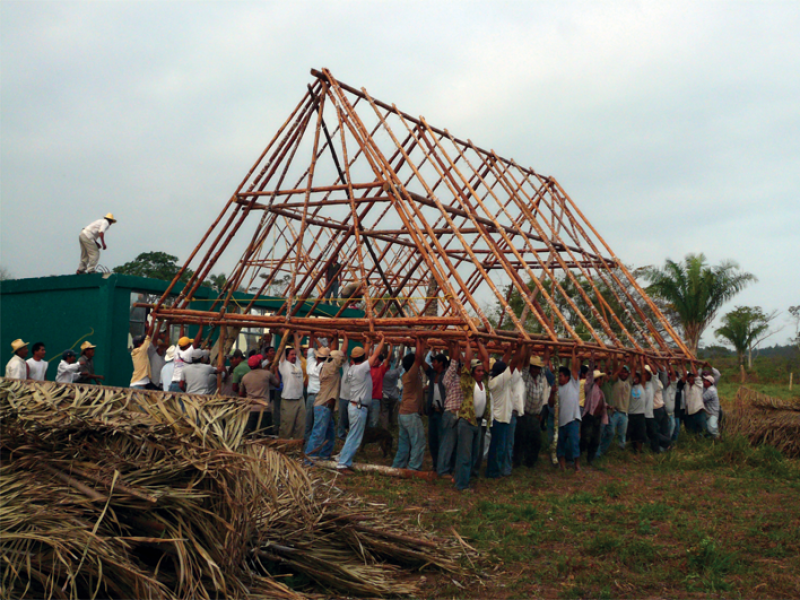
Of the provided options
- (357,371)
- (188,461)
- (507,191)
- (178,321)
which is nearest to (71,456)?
(188,461)

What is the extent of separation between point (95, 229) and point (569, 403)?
9563 millimetres

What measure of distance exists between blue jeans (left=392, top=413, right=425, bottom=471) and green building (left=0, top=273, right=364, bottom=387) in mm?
5948

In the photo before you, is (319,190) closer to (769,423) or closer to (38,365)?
(38,365)

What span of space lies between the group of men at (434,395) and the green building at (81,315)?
1.59 m

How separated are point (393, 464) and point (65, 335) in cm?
777

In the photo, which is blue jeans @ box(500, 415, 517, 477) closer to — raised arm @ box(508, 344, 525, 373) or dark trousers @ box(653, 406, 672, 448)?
raised arm @ box(508, 344, 525, 373)

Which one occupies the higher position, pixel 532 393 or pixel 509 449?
pixel 532 393

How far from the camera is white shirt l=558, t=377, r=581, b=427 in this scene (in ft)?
34.5

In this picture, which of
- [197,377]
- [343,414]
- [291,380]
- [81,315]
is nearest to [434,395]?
[343,414]

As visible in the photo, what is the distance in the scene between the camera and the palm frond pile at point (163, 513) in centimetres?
392

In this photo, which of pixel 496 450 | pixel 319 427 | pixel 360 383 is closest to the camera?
pixel 360 383

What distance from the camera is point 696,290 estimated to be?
2577 cm

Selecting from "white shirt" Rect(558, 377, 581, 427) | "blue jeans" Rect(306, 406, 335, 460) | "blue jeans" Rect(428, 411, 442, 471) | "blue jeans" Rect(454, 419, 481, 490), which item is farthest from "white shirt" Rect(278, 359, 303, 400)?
"white shirt" Rect(558, 377, 581, 427)

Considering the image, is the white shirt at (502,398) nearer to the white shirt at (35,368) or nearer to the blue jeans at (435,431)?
the blue jeans at (435,431)
